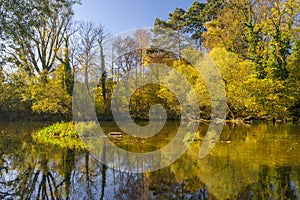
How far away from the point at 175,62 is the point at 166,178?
2202 centimetres

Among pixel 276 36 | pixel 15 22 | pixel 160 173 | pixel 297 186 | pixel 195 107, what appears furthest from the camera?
pixel 195 107

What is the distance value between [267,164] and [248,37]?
18898mm

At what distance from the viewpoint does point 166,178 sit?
5961 mm

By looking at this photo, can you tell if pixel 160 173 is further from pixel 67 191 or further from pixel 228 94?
pixel 228 94

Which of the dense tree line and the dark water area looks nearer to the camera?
the dark water area

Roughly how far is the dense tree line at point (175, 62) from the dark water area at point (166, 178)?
14.0 meters

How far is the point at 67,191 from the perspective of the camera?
16.9 ft

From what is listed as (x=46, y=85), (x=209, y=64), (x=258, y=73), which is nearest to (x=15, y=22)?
(x=46, y=85)

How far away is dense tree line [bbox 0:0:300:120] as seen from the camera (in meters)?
21.9

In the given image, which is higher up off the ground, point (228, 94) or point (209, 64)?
point (209, 64)

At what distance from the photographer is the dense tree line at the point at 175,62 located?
2189 cm

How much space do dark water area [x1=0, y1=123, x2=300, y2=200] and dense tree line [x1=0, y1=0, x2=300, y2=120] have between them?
45.8ft

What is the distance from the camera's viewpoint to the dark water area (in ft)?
16.1

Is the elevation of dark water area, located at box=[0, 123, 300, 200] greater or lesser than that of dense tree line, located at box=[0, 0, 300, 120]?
lesser
